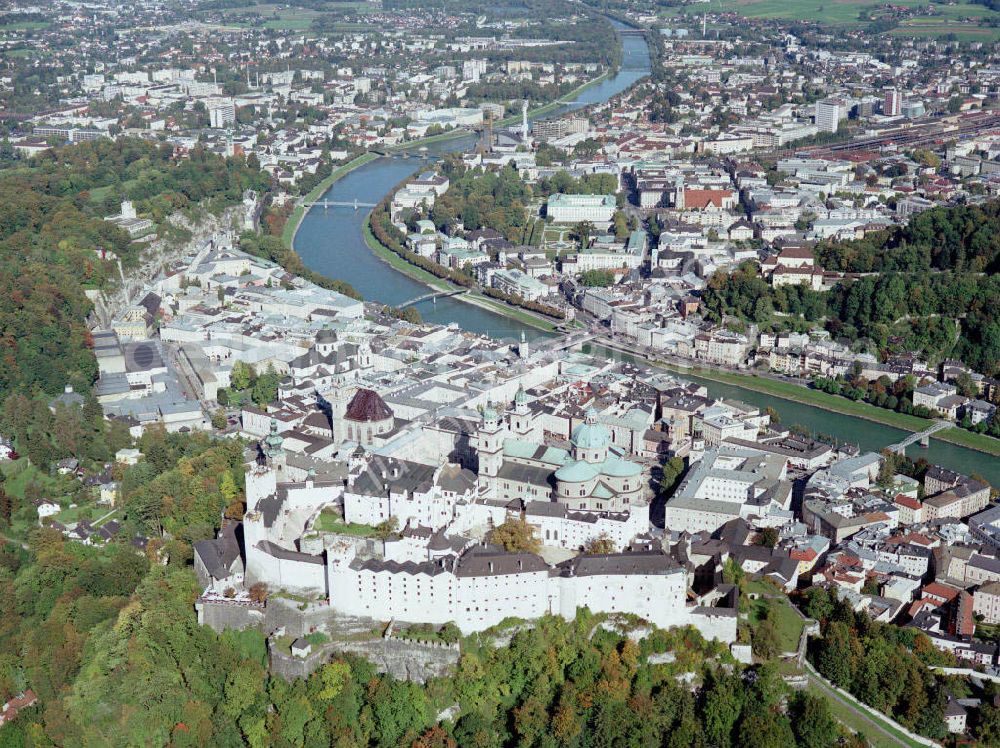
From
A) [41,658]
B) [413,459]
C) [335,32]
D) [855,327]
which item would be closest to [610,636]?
[413,459]

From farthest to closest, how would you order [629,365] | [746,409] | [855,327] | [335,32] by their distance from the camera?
[335,32] → [855,327] → [629,365] → [746,409]

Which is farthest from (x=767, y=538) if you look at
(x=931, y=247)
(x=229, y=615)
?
(x=931, y=247)

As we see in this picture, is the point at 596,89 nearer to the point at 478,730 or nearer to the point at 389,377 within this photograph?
the point at 389,377

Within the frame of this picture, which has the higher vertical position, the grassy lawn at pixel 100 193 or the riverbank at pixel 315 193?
the grassy lawn at pixel 100 193

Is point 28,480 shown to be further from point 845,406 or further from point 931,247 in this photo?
point 931,247

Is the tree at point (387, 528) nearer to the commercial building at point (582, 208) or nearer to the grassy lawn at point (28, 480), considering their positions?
the grassy lawn at point (28, 480)

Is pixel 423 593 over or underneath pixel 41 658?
over

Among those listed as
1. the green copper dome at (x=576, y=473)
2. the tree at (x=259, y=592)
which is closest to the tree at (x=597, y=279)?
the green copper dome at (x=576, y=473)
